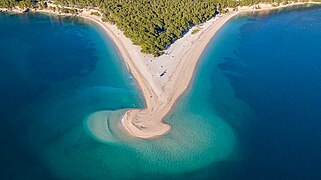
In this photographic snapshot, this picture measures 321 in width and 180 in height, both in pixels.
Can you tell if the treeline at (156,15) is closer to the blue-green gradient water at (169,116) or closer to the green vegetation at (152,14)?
the green vegetation at (152,14)

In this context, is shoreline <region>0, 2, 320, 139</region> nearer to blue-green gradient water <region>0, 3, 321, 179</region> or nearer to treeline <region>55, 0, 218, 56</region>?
blue-green gradient water <region>0, 3, 321, 179</region>

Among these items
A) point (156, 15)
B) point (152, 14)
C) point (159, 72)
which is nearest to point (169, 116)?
point (159, 72)

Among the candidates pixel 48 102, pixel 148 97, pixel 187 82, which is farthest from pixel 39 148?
pixel 187 82

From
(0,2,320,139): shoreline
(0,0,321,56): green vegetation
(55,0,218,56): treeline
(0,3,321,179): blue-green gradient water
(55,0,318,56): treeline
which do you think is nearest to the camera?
(0,3,321,179): blue-green gradient water

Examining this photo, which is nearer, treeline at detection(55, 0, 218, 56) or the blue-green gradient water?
the blue-green gradient water

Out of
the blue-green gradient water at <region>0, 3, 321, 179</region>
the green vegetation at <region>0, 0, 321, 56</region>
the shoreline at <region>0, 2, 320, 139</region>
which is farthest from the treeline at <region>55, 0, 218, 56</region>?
the blue-green gradient water at <region>0, 3, 321, 179</region>

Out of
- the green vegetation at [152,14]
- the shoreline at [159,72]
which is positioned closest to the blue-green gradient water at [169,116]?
the shoreline at [159,72]
